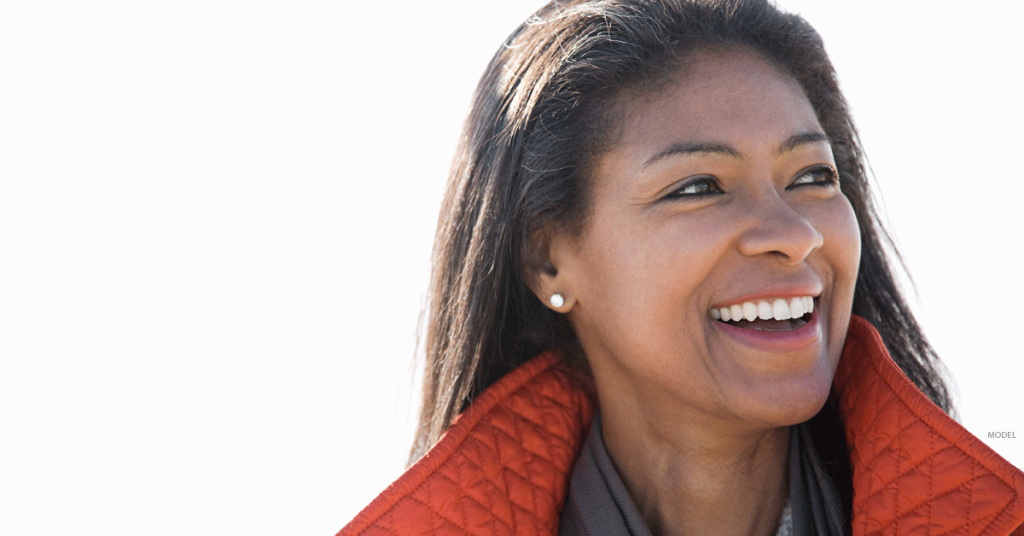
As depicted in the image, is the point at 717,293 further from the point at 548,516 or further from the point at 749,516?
the point at 548,516

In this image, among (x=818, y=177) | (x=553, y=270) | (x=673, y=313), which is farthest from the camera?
(x=553, y=270)

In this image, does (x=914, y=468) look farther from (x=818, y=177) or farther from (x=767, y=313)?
(x=818, y=177)

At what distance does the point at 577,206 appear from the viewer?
7.01 feet

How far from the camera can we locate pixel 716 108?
1992mm

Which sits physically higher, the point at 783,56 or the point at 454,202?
the point at 783,56

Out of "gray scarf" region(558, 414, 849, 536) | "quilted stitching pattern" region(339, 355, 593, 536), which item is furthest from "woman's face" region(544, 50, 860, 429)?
"quilted stitching pattern" region(339, 355, 593, 536)

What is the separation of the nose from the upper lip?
60 millimetres

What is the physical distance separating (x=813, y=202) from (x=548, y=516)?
3.35ft

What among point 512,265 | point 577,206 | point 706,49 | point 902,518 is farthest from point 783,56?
point 902,518

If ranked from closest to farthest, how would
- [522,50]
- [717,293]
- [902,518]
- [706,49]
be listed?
[902,518] < [717,293] < [706,49] < [522,50]

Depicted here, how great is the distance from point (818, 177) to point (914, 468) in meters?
0.68

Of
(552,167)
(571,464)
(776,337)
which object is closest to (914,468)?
(776,337)

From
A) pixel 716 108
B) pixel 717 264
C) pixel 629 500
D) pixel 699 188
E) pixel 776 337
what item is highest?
pixel 716 108

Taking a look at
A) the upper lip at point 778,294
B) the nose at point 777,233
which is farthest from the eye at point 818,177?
the upper lip at point 778,294
